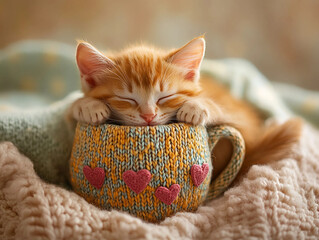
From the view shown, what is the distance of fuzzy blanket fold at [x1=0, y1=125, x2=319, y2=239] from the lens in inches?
24.2

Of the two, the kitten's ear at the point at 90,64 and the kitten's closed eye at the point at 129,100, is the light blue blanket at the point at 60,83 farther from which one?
the kitten's closed eye at the point at 129,100

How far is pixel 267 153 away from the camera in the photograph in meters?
0.87

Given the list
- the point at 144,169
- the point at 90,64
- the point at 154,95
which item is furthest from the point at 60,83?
the point at 144,169

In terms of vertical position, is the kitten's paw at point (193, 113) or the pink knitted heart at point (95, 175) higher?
the kitten's paw at point (193, 113)

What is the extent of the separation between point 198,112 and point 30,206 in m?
0.46

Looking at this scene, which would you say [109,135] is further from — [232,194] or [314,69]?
[314,69]

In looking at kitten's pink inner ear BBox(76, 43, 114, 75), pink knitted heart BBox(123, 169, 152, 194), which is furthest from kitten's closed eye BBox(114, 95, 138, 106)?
pink knitted heart BBox(123, 169, 152, 194)

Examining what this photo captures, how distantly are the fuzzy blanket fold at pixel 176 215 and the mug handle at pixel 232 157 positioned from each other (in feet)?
0.12

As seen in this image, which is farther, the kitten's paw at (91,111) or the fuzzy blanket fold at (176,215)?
the kitten's paw at (91,111)

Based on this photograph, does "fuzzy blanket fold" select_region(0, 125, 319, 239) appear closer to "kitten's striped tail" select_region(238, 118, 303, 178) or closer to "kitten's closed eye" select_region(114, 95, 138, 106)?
"kitten's striped tail" select_region(238, 118, 303, 178)

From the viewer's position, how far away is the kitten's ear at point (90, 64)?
0.79 meters

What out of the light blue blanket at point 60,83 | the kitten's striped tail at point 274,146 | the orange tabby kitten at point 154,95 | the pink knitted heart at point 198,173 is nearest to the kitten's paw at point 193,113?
the orange tabby kitten at point 154,95

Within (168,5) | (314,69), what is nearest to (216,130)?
(168,5)

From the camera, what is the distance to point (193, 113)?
74cm
